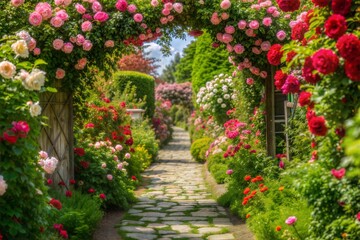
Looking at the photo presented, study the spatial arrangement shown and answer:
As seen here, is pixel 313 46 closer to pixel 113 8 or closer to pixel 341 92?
pixel 341 92

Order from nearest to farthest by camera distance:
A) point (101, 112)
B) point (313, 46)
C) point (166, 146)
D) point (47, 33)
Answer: point (313, 46), point (47, 33), point (101, 112), point (166, 146)

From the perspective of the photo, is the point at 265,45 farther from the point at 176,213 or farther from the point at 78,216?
the point at 78,216

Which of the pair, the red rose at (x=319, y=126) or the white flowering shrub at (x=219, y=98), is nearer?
the red rose at (x=319, y=126)

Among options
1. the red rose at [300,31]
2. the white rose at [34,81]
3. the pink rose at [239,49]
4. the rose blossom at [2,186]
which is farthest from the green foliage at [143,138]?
the rose blossom at [2,186]

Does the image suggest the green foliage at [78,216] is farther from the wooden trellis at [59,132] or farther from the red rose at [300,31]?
the red rose at [300,31]

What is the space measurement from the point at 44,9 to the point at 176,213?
11.0 ft

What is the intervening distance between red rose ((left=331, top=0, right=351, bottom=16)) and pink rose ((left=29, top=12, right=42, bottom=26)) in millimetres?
3878

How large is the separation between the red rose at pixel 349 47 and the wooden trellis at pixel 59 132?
4.38 m

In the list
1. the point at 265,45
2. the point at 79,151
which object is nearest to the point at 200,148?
the point at 79,151

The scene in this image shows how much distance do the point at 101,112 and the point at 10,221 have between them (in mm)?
6080

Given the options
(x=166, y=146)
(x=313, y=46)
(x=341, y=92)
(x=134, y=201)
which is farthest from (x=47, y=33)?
(x=166, y=146)

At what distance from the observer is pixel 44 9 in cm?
634

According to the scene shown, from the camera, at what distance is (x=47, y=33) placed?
6508 millimetres

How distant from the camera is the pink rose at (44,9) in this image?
634 centimetres
